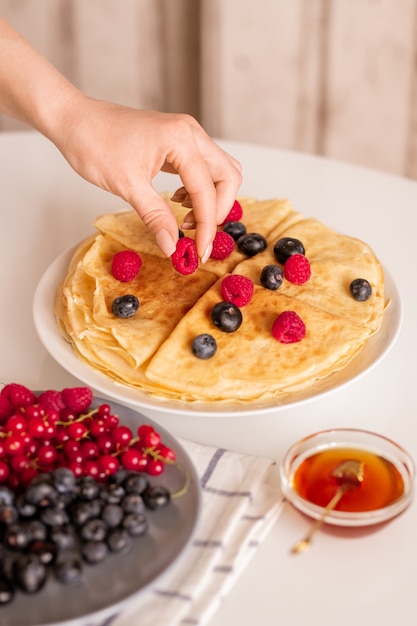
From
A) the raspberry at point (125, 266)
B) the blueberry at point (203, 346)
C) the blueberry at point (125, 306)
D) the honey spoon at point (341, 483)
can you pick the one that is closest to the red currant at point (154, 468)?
the honey spoon at point (341, 483)

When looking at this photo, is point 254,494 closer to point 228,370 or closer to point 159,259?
point 228,370

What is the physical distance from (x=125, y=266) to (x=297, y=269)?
0.32m

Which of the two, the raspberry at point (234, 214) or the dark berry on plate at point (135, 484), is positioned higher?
the raspberry at point (234, 214)

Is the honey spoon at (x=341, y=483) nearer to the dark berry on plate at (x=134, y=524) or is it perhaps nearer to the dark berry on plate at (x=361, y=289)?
the dark berry on plate at (x=134, y=524)

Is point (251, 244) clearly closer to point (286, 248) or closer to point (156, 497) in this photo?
point (286, 248)

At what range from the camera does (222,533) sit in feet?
3.51

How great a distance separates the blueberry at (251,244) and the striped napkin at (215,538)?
1.73 ft

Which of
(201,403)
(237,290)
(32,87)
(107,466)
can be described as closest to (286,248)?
(237,290)

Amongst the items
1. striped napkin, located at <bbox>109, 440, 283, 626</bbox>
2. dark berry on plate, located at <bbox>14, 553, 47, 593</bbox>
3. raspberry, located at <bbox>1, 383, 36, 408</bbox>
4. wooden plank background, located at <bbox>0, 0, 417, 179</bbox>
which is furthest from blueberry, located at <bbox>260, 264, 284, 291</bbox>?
wooden plank background, located at <bbox>0, 0, 417, 179</bbox>

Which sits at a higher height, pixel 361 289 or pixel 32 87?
pixel 32 87

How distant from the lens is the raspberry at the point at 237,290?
1.46 meters

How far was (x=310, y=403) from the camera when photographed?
138cm

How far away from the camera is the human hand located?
1.47 meters

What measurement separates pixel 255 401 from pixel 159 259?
0.43m
